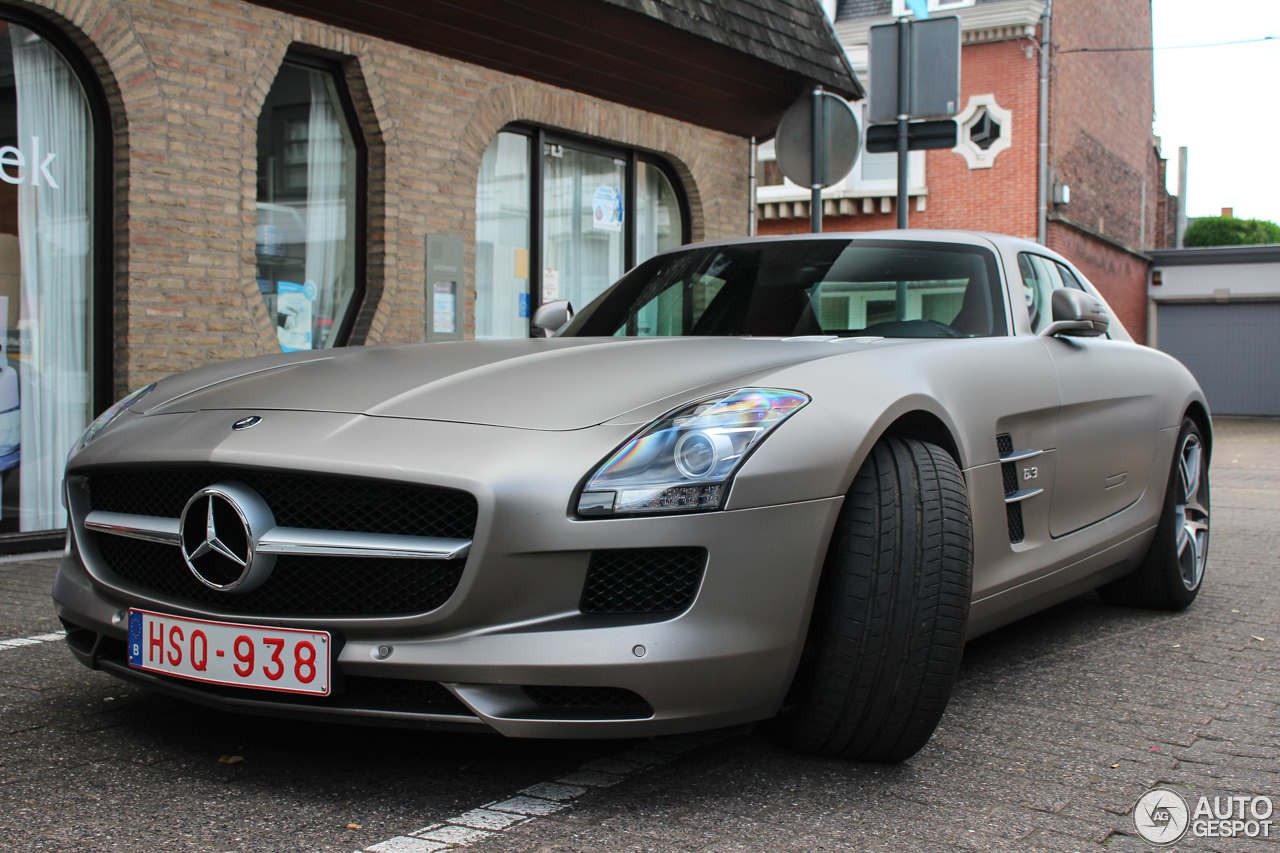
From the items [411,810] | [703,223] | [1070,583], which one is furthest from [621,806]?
[703,223]

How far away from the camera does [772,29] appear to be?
1007 centimetres

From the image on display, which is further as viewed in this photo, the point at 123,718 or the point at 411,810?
the point at 123,718

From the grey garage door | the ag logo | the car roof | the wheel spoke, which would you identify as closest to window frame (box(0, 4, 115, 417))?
the car roof

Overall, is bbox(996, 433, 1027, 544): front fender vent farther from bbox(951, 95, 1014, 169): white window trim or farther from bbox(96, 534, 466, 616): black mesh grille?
bbox(951, 95, 1014, 169): white window trim

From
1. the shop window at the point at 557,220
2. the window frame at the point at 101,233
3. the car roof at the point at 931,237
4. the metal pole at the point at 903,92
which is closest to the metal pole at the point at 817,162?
the metal pole at the point at 903,92

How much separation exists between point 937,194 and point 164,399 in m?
20.8

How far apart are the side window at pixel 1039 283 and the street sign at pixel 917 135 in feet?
10.8

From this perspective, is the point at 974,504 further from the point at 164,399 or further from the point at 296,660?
the point at 164,399

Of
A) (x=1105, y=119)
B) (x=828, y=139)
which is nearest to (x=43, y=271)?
(x=828, y=139)

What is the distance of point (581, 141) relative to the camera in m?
9.83

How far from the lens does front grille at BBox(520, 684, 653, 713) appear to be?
7.65ft

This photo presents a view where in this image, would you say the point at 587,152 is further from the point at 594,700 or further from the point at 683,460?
the point at 594,700

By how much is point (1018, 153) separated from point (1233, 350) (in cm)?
958

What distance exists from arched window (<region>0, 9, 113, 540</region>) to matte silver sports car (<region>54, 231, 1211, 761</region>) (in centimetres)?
361
